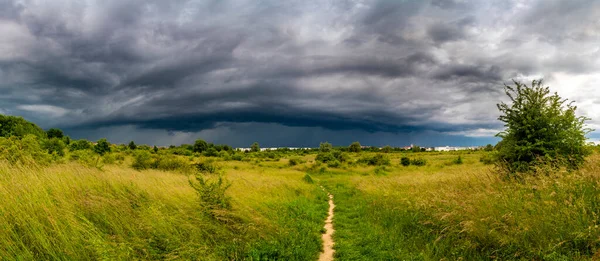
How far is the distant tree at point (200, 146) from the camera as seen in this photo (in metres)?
84.1

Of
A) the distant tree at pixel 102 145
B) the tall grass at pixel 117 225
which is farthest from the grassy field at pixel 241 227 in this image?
the distant tree at pixel 102 145

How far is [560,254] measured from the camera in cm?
542

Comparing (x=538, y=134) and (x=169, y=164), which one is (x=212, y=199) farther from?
(x=169, y=164)

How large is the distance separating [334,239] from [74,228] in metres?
7.05

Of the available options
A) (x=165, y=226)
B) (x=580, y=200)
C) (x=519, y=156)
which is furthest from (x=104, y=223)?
(x=519, y=156)

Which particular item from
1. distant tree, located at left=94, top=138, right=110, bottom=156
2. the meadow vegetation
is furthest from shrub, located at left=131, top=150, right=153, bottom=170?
distant tree, located at left=94, top=138, right=110, bottom=156

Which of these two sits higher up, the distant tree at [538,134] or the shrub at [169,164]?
the distant tree at [538,134]

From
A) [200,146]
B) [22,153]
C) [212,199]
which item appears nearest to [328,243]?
[212,199]

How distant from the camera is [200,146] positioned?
85.8 m

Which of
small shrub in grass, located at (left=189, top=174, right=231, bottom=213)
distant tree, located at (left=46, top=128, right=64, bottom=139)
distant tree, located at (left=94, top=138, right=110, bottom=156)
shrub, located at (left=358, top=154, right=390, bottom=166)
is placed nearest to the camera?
small shrub in grass, located at (left=189, top=174, right=231, bottom=213)

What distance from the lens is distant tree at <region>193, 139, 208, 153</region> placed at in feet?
276

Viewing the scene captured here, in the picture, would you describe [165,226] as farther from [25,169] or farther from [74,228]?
[25,169]

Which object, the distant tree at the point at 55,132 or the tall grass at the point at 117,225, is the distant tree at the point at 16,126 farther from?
the tall grass at the point at 117,225

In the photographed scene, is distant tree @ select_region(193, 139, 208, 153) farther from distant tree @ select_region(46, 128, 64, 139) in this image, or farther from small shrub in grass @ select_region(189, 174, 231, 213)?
small shrub in grass @ select_region(189, 174, 231, 213)
